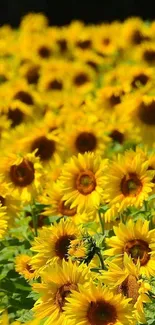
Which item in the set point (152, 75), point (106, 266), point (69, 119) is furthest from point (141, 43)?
point (106, 266)

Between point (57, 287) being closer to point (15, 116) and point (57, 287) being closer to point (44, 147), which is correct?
point (44, 147)

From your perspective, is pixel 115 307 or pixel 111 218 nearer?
pixel 115 307

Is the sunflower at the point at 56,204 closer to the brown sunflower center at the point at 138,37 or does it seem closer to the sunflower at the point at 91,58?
the sunflower at the point at 91,58

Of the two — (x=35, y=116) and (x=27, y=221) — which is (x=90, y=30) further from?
(x=27, y=221)

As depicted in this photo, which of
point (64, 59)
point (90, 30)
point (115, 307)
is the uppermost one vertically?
point (90, 30)

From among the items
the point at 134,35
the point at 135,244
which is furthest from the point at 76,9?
the point at 135,244

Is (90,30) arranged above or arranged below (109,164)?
above
